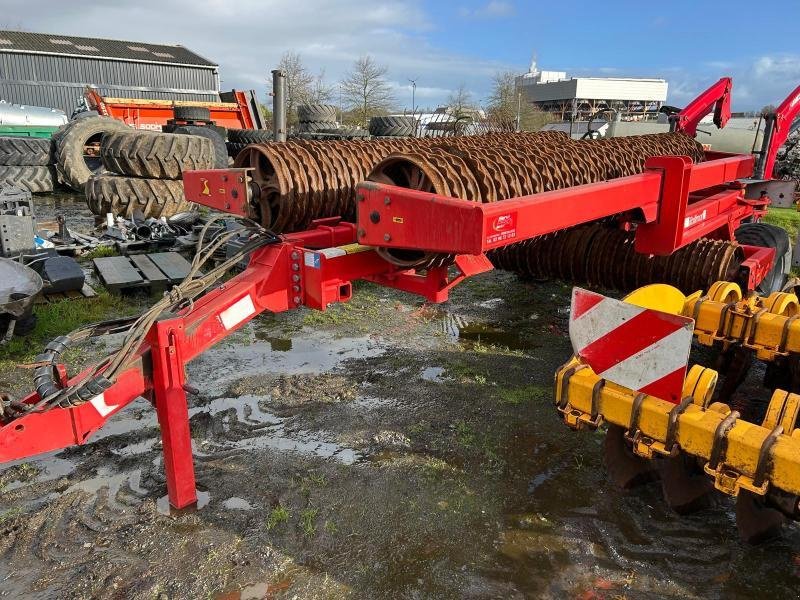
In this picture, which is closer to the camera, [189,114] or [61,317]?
[61,317]

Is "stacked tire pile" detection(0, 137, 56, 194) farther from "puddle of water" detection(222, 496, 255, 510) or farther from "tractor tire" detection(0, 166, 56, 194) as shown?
"puddle of water" detection(222, 496, 255, 510)

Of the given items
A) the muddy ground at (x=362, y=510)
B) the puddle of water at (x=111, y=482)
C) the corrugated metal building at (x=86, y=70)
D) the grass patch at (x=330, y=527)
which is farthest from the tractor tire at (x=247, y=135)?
the grass patch at (x=330, y=527)

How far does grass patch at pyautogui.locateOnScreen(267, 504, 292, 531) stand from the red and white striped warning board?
1.47 meters

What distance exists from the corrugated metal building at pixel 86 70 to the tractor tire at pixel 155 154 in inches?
677

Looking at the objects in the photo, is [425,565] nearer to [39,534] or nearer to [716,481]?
[716,481]

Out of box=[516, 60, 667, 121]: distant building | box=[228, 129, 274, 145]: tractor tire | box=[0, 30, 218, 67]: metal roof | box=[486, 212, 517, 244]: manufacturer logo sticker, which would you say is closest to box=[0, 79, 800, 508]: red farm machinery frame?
box=[486, 212, 517, 244]: manufacturer logo sticker

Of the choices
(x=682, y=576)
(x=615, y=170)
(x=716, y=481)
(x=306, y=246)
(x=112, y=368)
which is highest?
(x=615, y=170)

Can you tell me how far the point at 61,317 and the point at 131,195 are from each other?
11.3 ft

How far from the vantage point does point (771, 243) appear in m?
5.38

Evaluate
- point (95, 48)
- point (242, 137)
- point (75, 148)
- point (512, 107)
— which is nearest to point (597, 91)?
point (512, 107)

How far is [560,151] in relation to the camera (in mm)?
3898

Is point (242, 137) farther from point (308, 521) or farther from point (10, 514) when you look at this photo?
point (308, 521)

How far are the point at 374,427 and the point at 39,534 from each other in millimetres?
1702

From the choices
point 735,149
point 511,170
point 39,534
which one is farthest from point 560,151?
point 735,149
